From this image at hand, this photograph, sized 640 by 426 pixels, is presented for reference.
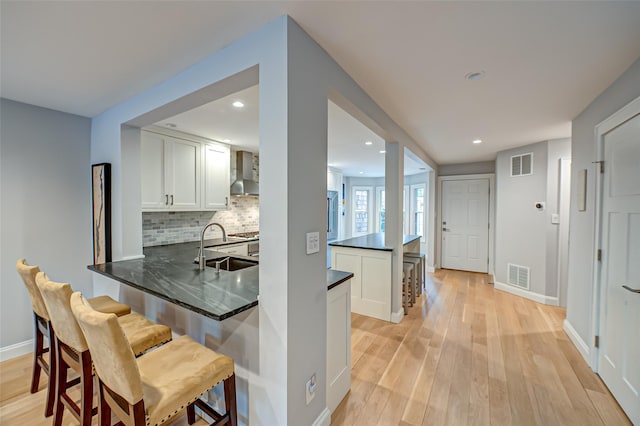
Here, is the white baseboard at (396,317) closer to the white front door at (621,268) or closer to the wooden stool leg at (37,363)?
the white front door at (621,268)

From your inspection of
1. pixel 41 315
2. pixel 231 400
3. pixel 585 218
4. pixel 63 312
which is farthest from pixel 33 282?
pixel 585 218

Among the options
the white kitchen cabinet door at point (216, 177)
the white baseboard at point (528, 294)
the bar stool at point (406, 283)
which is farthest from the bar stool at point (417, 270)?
the white kitchen cabinet door at point (216, 177)

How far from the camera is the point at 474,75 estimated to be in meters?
1.91

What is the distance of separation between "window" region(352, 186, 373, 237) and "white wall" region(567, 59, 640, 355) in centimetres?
554

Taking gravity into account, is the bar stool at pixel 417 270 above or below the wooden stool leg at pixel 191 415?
above

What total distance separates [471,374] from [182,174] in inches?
149

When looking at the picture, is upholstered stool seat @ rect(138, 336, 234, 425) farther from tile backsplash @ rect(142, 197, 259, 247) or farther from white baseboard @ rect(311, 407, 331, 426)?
tile backsplash @ rect(142, 197, 259, 247)

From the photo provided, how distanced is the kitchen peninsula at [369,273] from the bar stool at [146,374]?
2.21 meters

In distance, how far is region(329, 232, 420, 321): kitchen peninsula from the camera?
3188 millimetres

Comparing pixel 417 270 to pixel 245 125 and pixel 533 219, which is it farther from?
pixel 245 125

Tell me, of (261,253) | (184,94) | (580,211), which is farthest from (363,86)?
(580,211)

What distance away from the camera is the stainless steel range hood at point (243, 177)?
4246 mm

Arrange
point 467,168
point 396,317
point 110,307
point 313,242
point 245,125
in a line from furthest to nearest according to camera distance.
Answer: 1. point 467,168
2. point 396,317
3. point 245,125
4. point 110,307
5. point 313,242

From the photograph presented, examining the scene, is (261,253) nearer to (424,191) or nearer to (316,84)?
(316,84)
